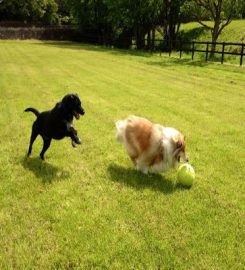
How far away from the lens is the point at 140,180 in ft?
21.8

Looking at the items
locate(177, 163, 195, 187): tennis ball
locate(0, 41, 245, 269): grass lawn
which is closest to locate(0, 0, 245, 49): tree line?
locate(0, 41, 245, 269): grass lawn

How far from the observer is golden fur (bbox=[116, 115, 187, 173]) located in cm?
639

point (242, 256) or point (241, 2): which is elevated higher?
point (241, 2)

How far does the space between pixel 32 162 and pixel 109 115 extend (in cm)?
414

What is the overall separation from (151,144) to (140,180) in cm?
65

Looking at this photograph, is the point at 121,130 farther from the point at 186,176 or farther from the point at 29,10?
the point at 29,10

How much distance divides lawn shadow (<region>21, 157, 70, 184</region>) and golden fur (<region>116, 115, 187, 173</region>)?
1.22m

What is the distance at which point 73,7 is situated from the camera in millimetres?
56500

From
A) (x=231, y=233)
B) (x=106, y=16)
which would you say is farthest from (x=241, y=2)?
(x=231, y=233)

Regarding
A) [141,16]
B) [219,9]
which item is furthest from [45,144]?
[141,16]

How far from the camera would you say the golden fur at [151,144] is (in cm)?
639

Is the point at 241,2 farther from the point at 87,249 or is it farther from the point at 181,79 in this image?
the point at 87,249

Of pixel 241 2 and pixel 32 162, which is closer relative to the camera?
pixel 32 162

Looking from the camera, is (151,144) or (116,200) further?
(151,144)
